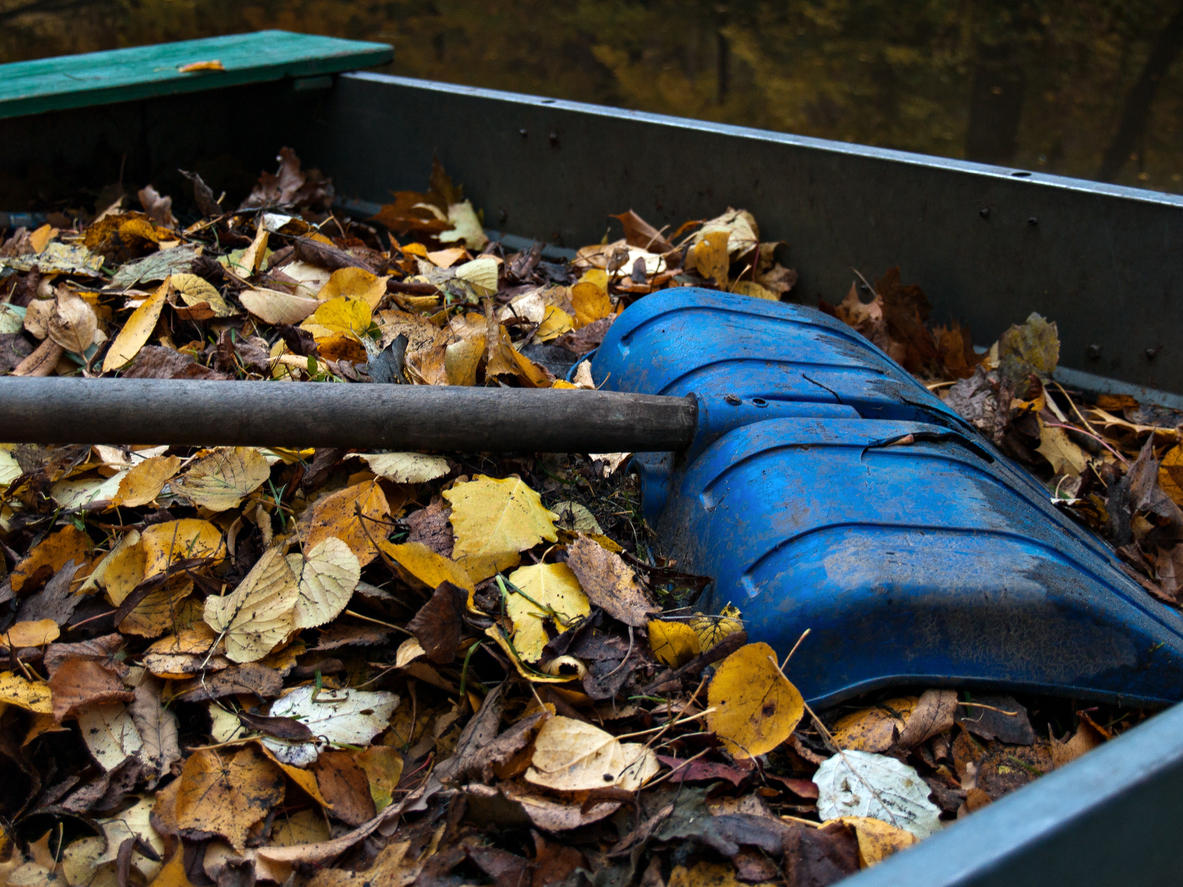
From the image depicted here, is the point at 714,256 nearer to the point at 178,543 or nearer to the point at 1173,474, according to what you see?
the point at 1173,474

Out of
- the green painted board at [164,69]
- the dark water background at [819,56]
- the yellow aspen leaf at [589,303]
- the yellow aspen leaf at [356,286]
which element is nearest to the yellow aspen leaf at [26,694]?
the yellow aspen leaf at [356,286]

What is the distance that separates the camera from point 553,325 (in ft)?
7.09

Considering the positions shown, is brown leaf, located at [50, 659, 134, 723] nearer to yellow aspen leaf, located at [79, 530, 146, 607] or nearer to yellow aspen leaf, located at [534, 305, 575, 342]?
yellow aspen leaf, located at [79, 530, 146, 607]

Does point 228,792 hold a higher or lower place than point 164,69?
lower

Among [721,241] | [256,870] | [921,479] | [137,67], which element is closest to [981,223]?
[721,241]

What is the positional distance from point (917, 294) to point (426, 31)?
27.4ft

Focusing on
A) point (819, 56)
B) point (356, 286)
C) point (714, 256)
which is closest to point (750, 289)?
point (714, 256)

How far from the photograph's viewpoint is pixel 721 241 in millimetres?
2457

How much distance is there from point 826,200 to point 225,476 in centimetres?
162

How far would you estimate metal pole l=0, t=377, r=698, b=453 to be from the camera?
132 centimetres

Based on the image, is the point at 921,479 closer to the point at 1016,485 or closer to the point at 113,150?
the point at 1016,485

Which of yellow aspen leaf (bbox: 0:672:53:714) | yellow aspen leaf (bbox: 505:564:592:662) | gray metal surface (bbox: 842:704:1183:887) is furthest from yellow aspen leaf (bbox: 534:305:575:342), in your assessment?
gray metal surface (bbox: 842:704:1183:887)

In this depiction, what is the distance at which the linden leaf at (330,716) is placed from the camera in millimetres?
1260

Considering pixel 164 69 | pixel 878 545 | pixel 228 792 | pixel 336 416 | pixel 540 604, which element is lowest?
pixel 228 792
